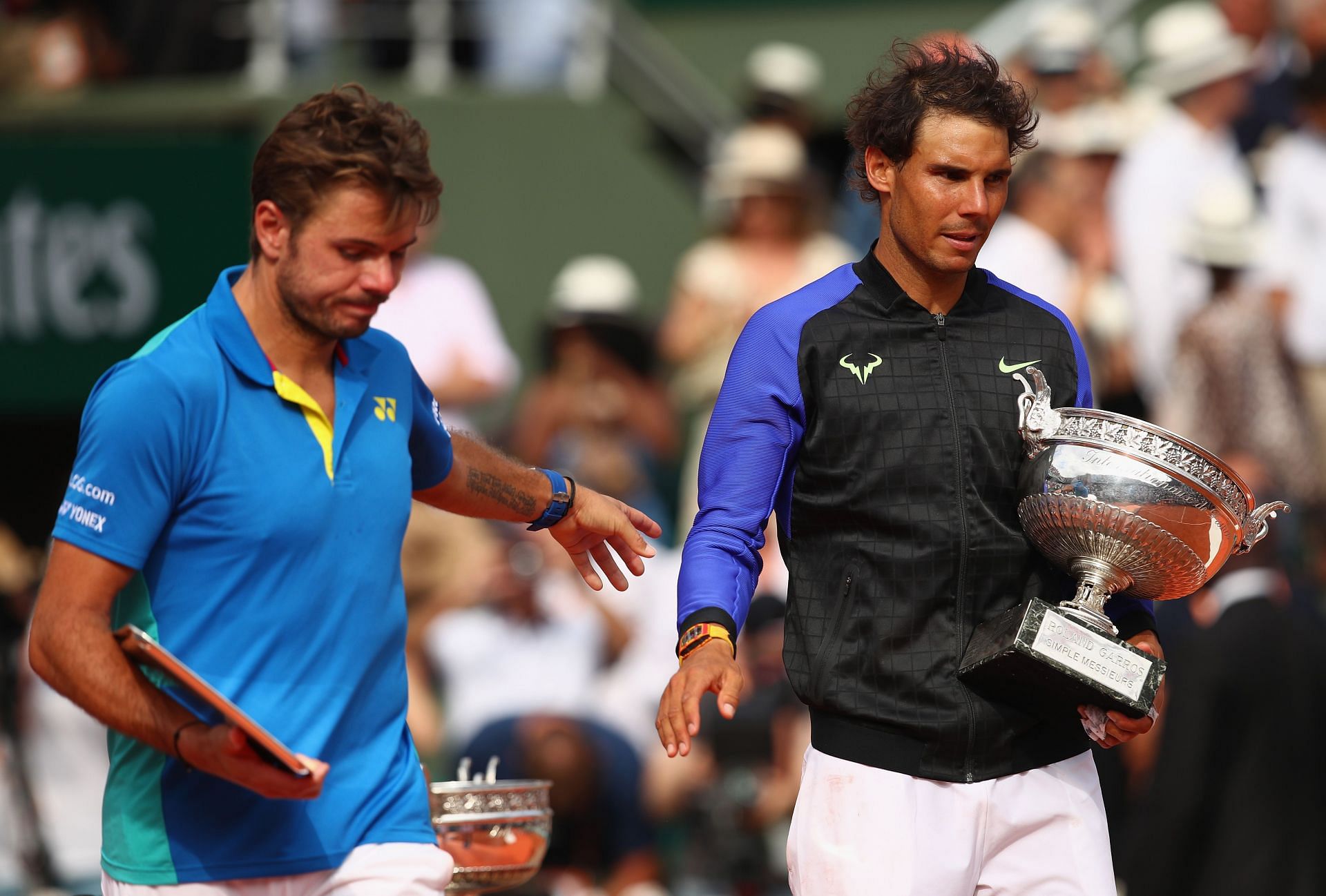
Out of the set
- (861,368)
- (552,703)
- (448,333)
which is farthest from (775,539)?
(861,368)

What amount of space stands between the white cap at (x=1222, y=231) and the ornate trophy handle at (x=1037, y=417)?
5.19 m

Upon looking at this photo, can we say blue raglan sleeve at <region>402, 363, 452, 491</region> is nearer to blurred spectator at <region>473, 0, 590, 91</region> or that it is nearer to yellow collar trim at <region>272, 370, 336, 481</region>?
yellow collar trim at <region>272, 370, 336, 481</region>

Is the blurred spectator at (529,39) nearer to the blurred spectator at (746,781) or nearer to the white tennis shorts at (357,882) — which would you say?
the blurred spectator at (746,781)

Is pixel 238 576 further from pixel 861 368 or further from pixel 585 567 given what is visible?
pixel 861 368

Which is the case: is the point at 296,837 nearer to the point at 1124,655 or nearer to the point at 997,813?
the point at 997,813

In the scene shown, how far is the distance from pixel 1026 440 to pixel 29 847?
6.45 m

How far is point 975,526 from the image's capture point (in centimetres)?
363

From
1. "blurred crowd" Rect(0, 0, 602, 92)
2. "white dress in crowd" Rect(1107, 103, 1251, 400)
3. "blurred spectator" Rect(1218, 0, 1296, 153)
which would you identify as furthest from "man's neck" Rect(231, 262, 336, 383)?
"blurred crowd" Rect(0, 0, 602, 92)

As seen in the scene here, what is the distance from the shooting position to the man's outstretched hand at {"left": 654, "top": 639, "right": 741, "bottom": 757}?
338cm

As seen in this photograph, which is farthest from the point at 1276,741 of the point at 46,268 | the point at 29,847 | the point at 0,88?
the point at 0,88

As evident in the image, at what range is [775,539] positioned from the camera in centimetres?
833

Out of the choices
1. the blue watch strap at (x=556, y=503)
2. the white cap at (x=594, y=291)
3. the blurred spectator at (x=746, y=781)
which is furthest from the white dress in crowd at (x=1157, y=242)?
the blue watch strap at (x=556, y=503)

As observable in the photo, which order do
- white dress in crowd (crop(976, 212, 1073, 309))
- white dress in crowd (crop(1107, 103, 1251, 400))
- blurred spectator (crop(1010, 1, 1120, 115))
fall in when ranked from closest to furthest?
1. white dress in crowd (crop(976, 212, 1073, 309))
2. white dress in crowd (crop(1107, 103, 1251, 400))
3. blurred spectator (crop(1010, 1, 1120, 115))

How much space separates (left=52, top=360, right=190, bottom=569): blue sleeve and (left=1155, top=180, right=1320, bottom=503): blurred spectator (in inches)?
225
